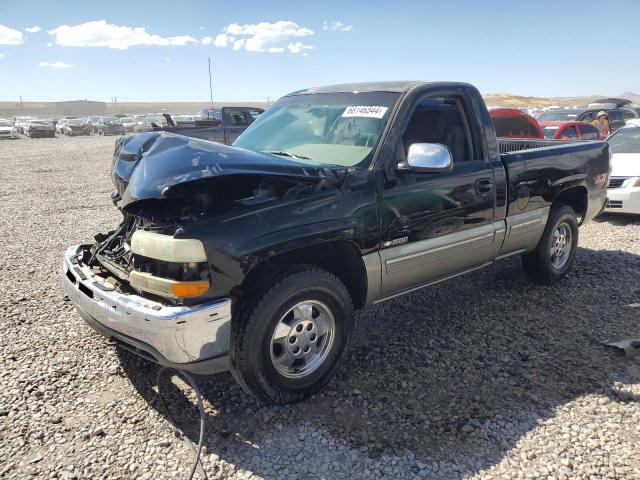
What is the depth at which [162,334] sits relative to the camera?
99.9 inches

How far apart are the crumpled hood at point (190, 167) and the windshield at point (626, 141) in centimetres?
777

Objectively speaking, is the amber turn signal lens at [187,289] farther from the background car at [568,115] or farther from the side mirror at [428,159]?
the background car at [568,115]

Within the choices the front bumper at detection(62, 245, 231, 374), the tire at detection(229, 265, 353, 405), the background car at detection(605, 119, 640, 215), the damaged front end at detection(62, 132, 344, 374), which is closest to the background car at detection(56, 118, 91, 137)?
the background car at detection(605, 119, 640, 215)

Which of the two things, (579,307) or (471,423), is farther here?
(579,307)

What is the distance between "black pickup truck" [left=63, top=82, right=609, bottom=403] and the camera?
2631 millimetres

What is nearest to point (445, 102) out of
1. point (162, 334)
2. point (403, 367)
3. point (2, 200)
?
point (403, 367)

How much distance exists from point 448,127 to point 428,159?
1.07 m

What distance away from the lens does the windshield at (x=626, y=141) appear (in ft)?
28.5

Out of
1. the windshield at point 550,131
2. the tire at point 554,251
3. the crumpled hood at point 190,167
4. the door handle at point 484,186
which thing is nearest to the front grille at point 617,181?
the tire at point 554,251

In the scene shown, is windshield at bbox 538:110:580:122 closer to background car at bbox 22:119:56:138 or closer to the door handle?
the door handle

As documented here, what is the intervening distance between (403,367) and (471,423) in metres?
0.72

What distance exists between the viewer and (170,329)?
2.52 m

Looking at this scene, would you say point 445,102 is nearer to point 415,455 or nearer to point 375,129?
point 375,129

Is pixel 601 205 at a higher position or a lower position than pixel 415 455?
higher
